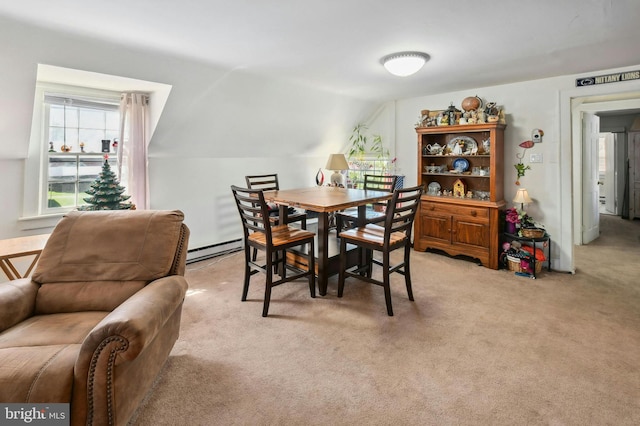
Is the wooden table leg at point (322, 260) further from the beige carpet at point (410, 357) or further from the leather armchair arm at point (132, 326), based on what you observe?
the leather armchair arm at point (132, 326)

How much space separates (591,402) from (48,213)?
436 centimetres

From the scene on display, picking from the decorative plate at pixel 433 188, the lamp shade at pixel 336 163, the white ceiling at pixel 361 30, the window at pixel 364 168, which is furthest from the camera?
the window at pixel 364 168

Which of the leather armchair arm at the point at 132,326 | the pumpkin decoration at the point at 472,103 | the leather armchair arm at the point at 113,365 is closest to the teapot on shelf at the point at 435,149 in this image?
the pumpkin decoration at the point at 472,103

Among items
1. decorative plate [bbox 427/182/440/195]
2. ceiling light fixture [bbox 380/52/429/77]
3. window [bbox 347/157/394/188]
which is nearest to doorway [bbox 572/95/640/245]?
decorative plate [bbox 427/182/440/195]

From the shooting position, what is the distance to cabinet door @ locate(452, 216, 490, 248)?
Result: 12.9 feet

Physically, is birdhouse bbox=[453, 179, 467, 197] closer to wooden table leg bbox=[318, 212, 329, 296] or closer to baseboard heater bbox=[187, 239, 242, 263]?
wooden table leg bbox=[318, 212, 329, 296]

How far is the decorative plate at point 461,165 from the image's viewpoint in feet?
14.4

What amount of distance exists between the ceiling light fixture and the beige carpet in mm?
2001

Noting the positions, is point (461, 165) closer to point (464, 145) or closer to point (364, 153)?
point (464, 145)

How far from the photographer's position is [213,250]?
174 inches

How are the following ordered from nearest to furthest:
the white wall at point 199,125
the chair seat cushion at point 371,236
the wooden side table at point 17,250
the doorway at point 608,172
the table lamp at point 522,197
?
the wooden side table at point 17,250, the white wall at point 199,125, the chair seat cushion at point 371,236, the table lamp at point 522,197, the doorway at point 608,172

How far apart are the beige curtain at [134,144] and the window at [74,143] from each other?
136 mm

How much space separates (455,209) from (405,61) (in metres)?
1.99

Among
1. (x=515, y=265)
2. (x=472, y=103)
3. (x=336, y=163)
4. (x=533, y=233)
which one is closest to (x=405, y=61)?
(x=472, y=103)
